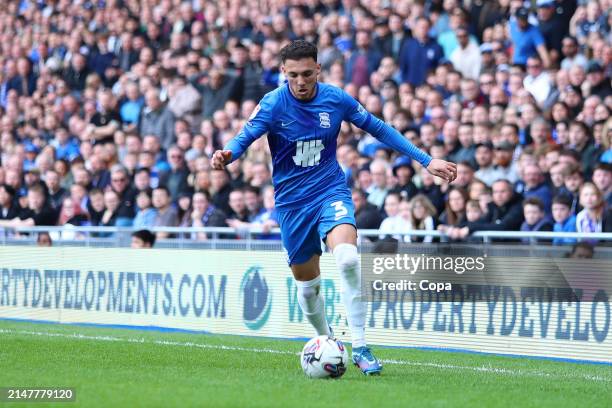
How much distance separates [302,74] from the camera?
30.7ft

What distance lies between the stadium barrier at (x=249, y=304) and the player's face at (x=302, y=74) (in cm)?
379

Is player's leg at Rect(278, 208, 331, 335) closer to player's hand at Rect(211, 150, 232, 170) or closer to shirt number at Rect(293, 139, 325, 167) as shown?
shirt number at Rect(293, 139, 325, 167)

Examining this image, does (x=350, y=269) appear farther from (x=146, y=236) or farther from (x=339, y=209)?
(x=146, y=236)

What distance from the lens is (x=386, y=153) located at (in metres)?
16.4

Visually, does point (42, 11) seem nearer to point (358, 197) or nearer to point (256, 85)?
point (256, 85)

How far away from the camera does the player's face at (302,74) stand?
934 centimetres

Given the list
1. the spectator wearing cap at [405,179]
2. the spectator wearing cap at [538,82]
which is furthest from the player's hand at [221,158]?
the spectator wearing cap at [538,82]

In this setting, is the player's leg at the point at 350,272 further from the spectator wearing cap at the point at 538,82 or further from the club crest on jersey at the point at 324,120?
the spectator wearing cap at the point at 538,82

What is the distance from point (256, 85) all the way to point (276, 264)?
22.0 ft

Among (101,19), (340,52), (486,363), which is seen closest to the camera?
(486,363)

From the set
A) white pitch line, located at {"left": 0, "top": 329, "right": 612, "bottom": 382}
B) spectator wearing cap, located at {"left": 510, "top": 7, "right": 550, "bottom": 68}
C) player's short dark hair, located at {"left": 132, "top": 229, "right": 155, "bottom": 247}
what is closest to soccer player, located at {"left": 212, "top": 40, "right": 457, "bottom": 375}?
white pitch line, located at {"left": 0, "top": 329, "right": 612, "bottom": 382}

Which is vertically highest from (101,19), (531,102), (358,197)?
(101,19)

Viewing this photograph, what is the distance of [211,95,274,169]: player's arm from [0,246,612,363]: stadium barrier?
393cm

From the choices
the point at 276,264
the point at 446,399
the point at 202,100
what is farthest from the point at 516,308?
the point at 202,100
